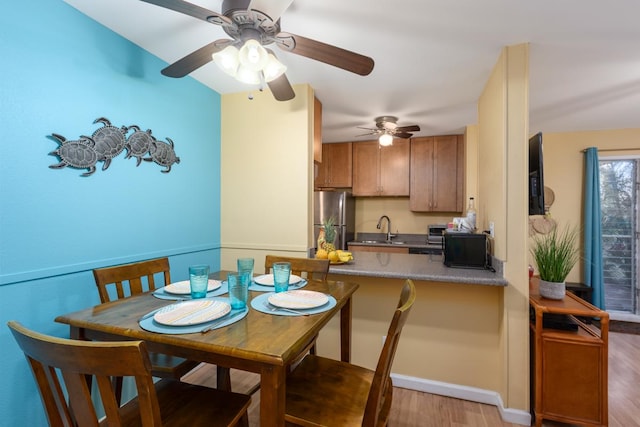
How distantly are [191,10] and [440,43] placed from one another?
56.7 inches

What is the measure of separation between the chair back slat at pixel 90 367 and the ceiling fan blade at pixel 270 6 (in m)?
1.27

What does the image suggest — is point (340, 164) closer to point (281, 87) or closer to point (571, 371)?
point (281, 87)

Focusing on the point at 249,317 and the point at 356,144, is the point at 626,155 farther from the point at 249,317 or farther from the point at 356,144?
the point at 249,317

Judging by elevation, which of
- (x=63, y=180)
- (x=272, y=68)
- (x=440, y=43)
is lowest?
(x=63, y=180)

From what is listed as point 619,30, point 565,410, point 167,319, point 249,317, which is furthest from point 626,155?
point 167,319

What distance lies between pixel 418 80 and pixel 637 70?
150 cm

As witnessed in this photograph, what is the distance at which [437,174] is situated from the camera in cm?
398

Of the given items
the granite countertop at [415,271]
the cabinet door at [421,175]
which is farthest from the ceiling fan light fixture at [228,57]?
the cabinet door at [421,175]

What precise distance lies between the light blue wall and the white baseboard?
6.28 feet

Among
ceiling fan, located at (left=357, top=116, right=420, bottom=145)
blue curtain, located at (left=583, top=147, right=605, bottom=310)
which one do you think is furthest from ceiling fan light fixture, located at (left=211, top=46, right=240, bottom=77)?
blue curtain, located at (left=583, top=147, right=605, bottom=310)

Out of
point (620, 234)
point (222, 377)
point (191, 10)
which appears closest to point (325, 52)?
point (191, 10)

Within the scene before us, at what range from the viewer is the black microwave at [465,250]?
6.89 ft

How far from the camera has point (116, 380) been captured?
1472 millimetres

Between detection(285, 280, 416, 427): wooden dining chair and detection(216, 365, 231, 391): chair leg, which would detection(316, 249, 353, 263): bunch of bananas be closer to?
detection(285, 280, 416, 427): wooden dining chair
